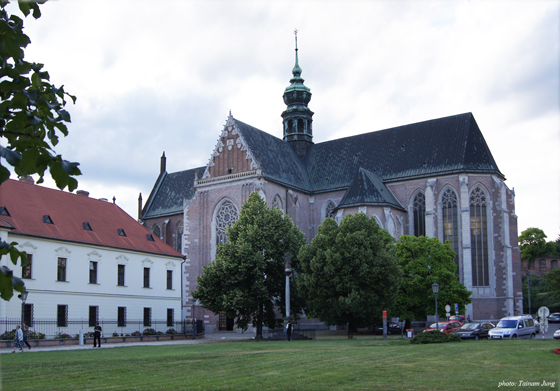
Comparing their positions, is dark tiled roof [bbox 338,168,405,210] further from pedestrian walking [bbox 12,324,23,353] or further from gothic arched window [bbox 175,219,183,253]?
pedestrian walking [bbox 12,324,23,353]

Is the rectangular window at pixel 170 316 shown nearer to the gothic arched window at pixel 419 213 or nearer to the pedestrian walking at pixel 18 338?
the pedestrian walking at pixel 18 338

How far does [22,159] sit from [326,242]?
3516cm

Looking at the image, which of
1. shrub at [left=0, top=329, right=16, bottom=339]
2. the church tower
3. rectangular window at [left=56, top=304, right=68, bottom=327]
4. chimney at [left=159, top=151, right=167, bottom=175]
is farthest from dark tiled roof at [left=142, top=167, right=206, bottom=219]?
shrub at [left=0, top=329, right=16, bottom=339]

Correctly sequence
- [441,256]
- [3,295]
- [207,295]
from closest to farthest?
[3,295], [207,295], [441,256]

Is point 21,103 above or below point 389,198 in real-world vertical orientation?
below

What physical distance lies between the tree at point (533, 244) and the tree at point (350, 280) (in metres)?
72.7

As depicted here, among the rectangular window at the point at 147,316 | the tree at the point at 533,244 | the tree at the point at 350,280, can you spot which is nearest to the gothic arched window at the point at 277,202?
the rectangular window at the point at 147,316

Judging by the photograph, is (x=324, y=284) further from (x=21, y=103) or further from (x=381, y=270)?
(x=21, y=103)

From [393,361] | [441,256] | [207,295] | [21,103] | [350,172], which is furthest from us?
[350,172]

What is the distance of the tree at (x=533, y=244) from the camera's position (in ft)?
331

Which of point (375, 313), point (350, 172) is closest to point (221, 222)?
point (350, 172)

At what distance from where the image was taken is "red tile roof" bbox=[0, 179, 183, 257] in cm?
3841

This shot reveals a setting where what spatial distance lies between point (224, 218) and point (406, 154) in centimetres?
2021

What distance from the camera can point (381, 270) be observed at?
36.8m
